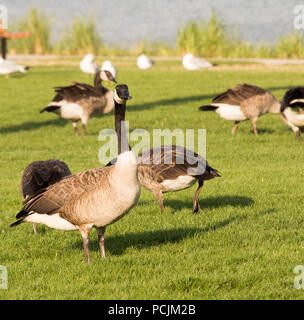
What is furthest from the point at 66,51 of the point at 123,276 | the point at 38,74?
the point at 123,276

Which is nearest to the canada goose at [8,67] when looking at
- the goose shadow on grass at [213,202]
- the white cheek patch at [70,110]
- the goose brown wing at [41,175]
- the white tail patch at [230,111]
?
the white cheek patch at [70,110]

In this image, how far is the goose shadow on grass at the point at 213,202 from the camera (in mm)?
9721

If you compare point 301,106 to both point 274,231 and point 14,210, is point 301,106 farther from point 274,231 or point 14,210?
point 14,210

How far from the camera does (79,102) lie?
16.8m

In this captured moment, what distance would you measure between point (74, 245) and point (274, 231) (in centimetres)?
289

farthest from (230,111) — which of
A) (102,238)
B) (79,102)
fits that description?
(102,238)

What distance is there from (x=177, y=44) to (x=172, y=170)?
3841 cm

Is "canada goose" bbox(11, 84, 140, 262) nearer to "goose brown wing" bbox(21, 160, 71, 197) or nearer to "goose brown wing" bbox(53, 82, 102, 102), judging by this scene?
"goose brown wing" bbox(21, 160, 71, 197)

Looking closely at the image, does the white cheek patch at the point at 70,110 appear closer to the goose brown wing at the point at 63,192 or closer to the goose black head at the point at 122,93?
the goose brown wing at the point at 63,192

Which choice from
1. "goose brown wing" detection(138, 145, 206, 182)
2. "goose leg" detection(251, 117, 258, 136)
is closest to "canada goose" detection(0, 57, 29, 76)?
"goose leg" detection(251, 117, 258, 136)

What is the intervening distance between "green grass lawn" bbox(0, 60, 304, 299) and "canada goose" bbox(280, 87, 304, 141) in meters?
0.69

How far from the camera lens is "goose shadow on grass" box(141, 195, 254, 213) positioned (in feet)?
31.9

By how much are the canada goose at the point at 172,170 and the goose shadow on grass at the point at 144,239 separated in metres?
0.83

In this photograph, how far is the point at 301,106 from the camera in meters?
14.0
